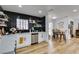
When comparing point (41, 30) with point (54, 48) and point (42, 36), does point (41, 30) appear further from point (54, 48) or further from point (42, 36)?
point (54, 48)

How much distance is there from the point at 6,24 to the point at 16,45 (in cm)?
49

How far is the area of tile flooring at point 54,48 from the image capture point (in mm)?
2408

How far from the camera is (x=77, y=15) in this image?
2467 mm

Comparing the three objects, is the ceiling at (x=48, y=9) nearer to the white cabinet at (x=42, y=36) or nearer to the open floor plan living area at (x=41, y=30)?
the open floor plan living area at (x=41, y=30)

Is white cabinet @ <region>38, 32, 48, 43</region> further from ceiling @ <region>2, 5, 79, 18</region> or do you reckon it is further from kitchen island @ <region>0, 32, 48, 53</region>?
ceiling @ <region>2, 5, 79, 18</region>

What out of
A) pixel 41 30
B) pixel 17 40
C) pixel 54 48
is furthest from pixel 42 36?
pixel 17 40

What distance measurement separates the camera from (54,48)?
249 cm

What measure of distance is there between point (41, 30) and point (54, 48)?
50 cm

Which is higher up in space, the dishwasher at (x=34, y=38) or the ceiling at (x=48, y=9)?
the ceiling at (x=48, y=9)

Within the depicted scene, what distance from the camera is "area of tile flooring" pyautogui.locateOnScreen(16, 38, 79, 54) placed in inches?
94.8

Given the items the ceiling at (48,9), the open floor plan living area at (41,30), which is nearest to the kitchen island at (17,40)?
the open floor plan living area at (41,30)
